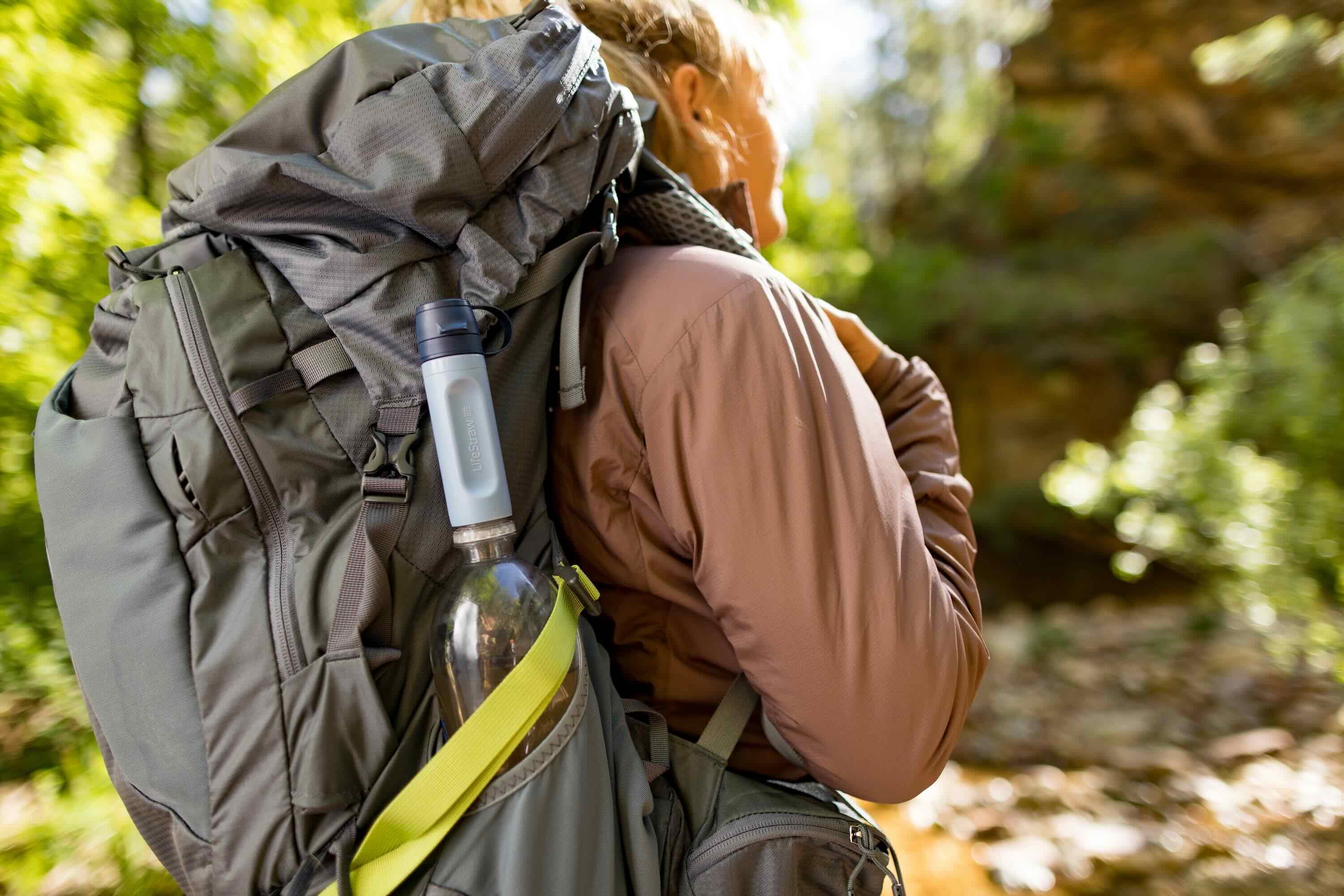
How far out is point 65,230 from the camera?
191 cm

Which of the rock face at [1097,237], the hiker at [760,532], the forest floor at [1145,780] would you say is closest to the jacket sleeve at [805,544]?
the hiker at [760,532]

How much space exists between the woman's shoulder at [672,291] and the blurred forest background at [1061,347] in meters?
1.48

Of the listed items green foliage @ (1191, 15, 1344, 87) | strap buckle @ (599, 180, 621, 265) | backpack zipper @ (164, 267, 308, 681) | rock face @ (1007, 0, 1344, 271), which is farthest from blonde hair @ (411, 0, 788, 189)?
rock face @ (1007, 0, 1344, 271)

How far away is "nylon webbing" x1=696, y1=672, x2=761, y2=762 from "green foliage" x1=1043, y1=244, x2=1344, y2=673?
2.78 m

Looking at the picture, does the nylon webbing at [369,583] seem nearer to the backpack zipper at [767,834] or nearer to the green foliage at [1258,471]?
the backpack zipper at [767,834]

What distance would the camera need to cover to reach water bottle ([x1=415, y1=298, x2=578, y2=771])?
2.91 ft

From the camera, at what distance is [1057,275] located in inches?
346

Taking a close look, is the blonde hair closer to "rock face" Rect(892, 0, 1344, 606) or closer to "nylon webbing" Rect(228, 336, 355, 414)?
"nylon webbing" Rect(228, 336, 355, 414)

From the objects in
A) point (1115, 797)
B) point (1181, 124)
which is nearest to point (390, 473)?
point (1115, 797)

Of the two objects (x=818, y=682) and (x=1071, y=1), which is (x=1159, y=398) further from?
(x=1071, y=1)

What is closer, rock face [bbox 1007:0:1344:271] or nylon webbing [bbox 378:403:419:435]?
nylon webbing [bbox 378:403:419:435]

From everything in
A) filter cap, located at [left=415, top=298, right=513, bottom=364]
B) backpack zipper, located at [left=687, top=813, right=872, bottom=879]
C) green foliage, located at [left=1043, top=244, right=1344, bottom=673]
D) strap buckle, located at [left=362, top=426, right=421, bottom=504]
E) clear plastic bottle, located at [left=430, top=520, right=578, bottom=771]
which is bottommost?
green foliage, located at [left=1043, top=244, right=1344, bottom=673]

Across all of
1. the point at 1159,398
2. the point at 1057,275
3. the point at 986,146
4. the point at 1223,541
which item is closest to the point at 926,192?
the point at 986,146

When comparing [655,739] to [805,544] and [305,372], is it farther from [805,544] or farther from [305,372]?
[305,372]
